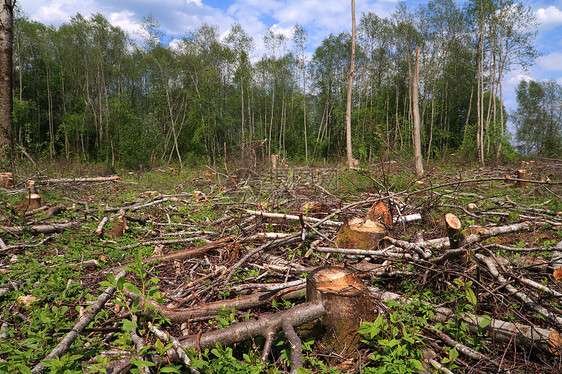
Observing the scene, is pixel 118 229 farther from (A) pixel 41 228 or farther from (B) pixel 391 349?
(B) pixel 391 349

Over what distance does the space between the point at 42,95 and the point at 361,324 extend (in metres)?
35.2

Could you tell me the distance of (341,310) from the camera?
6.55 ft

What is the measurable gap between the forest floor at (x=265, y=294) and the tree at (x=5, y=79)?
381 cm

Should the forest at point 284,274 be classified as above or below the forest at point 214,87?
below

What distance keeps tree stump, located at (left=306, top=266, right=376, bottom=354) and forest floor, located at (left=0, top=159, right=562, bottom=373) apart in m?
0.05

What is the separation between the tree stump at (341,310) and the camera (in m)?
1.99

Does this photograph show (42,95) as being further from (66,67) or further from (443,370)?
(443,370)

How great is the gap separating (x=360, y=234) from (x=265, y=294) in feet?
3.88

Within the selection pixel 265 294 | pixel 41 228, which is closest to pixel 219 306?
pixel 265 294

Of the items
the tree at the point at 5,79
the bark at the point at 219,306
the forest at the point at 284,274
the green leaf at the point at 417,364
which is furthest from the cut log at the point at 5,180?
the green leaf at the point at 417,364

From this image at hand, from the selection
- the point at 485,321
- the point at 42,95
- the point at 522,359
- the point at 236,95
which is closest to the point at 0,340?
the point at 485,321

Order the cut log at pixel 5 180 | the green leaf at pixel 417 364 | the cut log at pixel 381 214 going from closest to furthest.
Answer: the green leaf at pixel 417 364, the cut log at pixel 381 214, the cut log at pixel 5 180

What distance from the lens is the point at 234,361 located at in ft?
5.90

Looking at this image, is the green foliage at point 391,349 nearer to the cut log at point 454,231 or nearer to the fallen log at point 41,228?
the cut log at point 454,231
